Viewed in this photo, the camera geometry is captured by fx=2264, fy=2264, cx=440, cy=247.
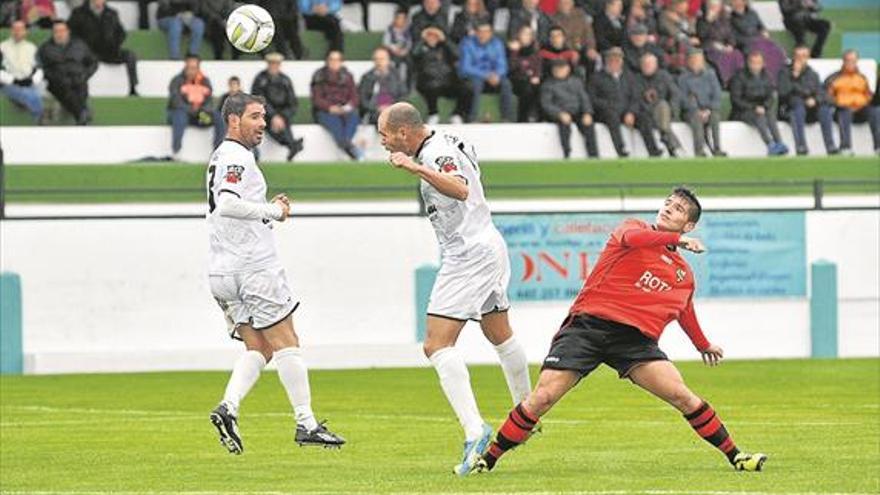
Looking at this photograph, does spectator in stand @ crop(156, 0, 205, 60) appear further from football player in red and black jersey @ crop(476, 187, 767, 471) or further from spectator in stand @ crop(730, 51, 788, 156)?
football player in red and black jersey @ crop(476, 187, 767, 471)

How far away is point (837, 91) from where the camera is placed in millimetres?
32281

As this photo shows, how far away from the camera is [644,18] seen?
32.6 meters

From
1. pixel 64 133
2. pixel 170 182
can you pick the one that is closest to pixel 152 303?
pixel 170 182

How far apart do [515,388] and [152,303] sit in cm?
1118

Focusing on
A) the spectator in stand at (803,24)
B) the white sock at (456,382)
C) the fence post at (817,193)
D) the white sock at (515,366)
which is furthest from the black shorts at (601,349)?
the spectator in stand at (803,24)

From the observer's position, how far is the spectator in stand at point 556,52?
103 feet

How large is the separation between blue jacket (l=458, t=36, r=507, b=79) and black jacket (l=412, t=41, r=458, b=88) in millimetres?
158

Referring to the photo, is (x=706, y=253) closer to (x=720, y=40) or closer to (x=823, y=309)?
(x=823, y=309)

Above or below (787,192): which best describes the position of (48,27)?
above

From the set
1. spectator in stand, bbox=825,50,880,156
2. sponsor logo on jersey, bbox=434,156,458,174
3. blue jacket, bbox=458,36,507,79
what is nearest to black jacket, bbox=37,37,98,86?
blue jacket, bbox=458,36,507,79

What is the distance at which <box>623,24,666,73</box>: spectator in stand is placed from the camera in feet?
104

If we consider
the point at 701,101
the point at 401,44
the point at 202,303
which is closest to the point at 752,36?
the point at 701,101

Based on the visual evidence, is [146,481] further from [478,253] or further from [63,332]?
[63,332]

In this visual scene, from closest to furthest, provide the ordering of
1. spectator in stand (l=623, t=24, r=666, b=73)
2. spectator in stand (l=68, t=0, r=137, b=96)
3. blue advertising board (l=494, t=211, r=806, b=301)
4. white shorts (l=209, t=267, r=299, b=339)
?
1. white shorts (l=209, t=267, r=299, b=339)
2. blue advertising board (l=494, t=211, r=806, b=301)
3. spectator in stand (l=68, t=0, r=137, b=96)
4. spectator in stand (l=623, t=24, r=666, b=73)
